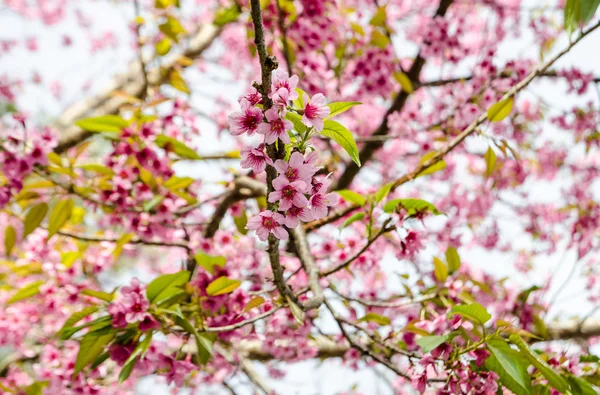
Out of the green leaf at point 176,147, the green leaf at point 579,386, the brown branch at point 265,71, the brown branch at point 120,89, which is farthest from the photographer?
the brown branch at point 120,89

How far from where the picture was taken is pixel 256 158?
0.78 m

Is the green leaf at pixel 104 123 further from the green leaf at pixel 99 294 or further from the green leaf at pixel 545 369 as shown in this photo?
the green leaf at pixel 545 369

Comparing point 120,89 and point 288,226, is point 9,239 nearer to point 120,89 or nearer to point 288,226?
point 288,226

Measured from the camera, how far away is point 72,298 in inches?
76.4

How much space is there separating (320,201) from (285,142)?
6.0 inches

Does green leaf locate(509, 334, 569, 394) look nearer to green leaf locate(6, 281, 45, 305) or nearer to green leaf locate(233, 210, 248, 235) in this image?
green leaf locate(233, 210, 248, 235)

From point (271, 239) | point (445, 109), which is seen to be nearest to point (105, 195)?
point (271, 239)

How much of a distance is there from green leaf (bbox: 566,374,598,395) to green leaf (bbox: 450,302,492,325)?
1.00ft

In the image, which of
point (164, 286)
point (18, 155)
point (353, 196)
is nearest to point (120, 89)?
point (18, 155)

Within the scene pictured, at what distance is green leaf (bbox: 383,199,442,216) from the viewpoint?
1.21 meters

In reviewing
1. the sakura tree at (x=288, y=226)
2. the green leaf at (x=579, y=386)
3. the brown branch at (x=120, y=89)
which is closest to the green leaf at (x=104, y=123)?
the sakura tree at (x=288, y=226)

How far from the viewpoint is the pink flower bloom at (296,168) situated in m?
0.75

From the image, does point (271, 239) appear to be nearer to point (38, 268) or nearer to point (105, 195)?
point (105, 195)

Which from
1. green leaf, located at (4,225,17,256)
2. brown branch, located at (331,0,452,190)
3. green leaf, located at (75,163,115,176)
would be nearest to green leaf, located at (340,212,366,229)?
green leaf, located at (75,163,115,176)
